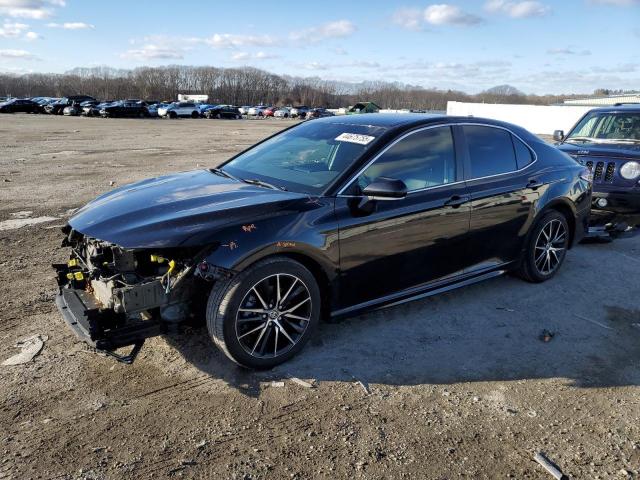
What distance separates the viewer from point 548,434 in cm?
309

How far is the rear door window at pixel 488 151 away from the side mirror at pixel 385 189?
3.82 feet

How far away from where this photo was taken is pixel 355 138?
433cm

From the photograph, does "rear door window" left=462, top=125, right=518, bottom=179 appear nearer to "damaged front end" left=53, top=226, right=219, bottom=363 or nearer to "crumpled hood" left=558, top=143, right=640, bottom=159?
"damaged front end" left=53, top=226, right=219, bottom=363

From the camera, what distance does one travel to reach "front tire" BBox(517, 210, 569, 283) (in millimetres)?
5316

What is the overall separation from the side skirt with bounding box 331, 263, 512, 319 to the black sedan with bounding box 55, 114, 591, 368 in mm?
16

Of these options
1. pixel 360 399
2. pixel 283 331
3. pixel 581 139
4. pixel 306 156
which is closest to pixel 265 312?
pixel 283 331

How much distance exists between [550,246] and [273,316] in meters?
3.42

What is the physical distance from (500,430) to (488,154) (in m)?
2.67

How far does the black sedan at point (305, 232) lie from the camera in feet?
11.0

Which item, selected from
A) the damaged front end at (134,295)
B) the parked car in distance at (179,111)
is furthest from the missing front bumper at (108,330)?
the parked car in distance at (179,111)

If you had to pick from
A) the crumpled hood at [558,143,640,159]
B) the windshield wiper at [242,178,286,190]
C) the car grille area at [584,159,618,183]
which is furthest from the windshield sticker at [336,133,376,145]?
the crumpled hood at [558,143,640,159]

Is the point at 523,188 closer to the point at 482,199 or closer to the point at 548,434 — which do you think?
the point at 482,199

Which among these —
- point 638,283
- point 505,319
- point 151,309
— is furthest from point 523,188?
point 151,309

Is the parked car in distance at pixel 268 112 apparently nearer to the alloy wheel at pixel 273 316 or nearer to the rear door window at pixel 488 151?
the rear door window at pixel 488 151
